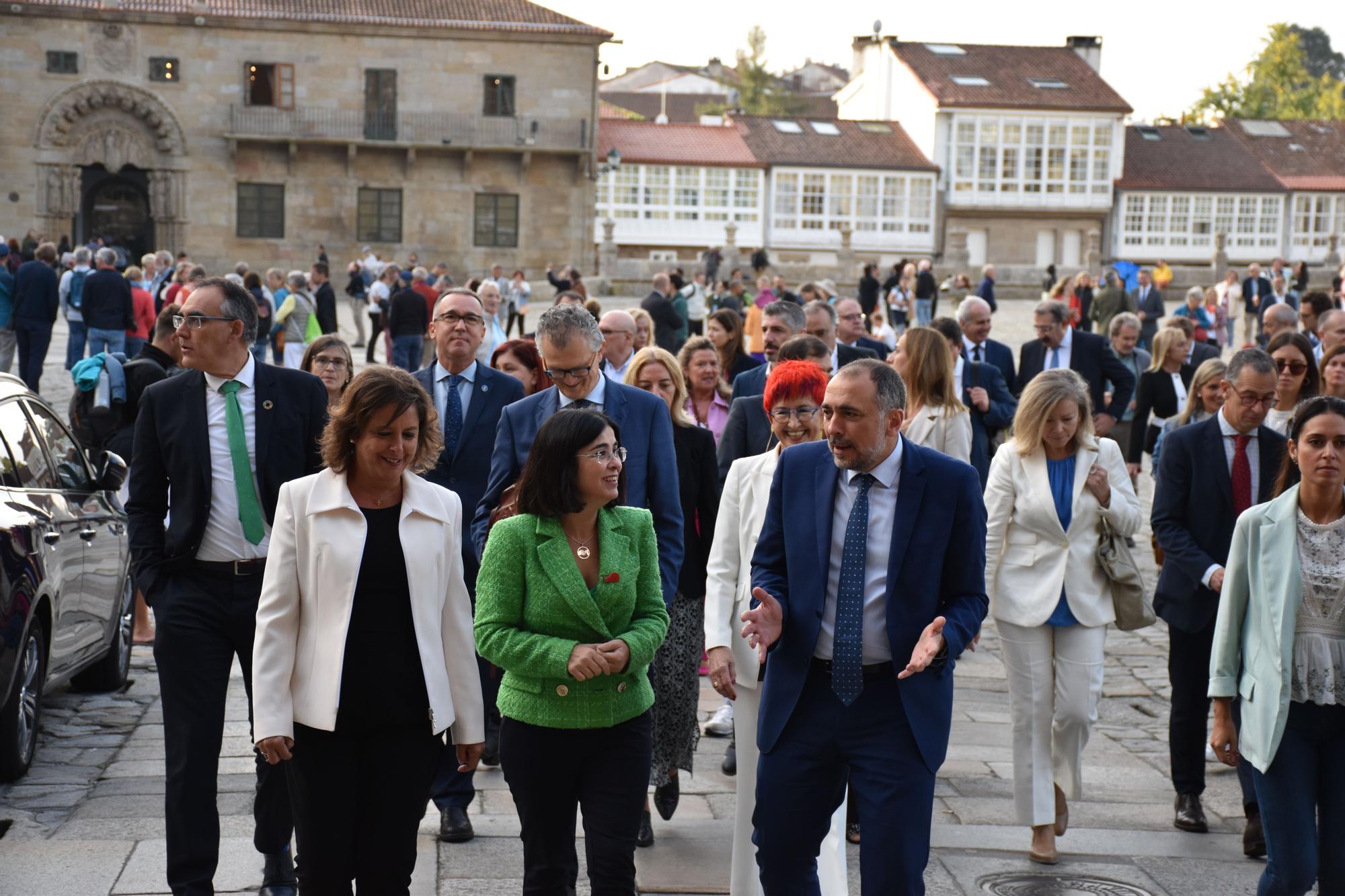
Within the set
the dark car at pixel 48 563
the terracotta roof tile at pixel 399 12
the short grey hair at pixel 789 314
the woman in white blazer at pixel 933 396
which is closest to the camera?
the dark car at pixel 48 563

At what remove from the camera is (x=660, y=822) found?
631 cm

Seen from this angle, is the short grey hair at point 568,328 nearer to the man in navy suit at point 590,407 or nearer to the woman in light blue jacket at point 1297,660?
the man in navy suit at point 590,407

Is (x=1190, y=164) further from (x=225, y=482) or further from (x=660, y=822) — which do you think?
(x=225, y=482)

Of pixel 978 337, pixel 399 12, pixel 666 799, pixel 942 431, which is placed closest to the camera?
pixel 666 799

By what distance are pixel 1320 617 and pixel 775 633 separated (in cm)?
175

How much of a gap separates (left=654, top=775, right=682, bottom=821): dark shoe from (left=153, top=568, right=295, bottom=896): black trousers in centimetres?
159

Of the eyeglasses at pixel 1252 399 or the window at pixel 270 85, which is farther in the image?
the window at pixel 270 85

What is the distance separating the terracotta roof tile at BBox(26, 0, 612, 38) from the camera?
46344 millimetres

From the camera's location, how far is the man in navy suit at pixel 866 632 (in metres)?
4.21

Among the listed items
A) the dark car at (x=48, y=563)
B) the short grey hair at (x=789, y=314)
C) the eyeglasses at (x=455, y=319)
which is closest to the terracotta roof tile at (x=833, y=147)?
the short grey hair at (x=789, y=314)

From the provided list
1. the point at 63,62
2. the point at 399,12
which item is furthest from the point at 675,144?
the point at 63,62

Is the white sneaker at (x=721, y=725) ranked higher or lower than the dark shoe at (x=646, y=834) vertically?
lower

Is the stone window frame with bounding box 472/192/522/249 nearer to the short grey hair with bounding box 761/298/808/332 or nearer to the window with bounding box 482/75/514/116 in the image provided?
the window with bounding box 482/75/514/116

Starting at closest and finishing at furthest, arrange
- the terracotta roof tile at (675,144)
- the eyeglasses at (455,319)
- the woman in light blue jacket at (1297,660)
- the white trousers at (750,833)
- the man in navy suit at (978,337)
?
1. the woman in light blue jacket at (1297,660)
2. the white trousers at (750,833)
3. the eyeglasses at (455,319)
4. the man in navy suit at (978,337)
5. the terracotta roof tile at (675,144)
